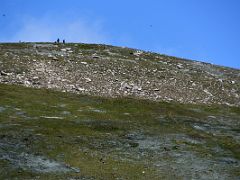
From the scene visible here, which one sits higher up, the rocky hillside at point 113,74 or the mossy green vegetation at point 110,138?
the rocky hillside at point 113,74

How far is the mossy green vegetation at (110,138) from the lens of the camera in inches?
1357

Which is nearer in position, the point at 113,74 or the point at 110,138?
the point at 110,138

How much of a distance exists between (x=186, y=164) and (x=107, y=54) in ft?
170

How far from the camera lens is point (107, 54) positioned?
286 feet

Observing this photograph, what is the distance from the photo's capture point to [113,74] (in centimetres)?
7362

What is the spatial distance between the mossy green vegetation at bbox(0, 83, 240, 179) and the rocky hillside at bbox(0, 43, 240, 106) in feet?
13.6

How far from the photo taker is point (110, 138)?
44.0 meters

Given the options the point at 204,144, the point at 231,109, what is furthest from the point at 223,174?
the point at 231,109

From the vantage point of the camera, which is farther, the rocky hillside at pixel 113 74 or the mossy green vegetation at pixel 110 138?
the rocky hillside at pixel 113 74

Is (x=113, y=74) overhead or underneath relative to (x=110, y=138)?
overhead

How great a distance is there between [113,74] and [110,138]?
30.4 meters

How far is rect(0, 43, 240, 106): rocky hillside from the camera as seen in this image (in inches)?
2653

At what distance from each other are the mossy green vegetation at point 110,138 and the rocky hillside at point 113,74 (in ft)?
13.6

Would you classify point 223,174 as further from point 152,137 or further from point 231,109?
point 231,109
